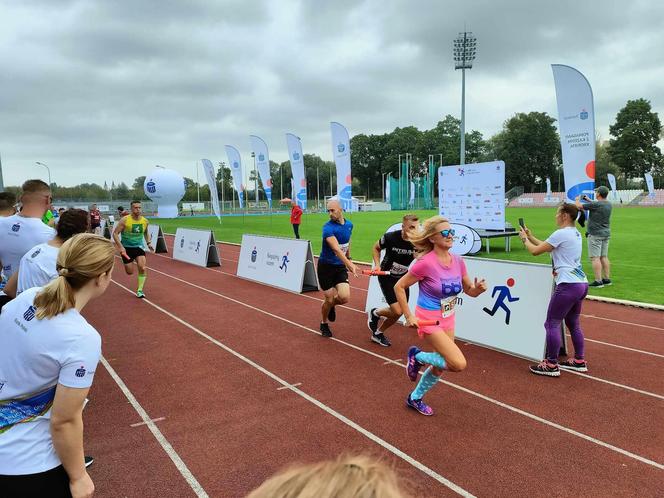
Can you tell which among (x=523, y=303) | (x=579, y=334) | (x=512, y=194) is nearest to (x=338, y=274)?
(x=523, y=303)

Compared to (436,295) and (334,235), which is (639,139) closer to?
(334,235)

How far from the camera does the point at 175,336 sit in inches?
281

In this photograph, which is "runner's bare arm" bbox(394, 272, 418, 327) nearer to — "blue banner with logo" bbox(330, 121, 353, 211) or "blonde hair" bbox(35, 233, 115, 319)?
"blonde hair" bbox(35, 233, 115, 319)

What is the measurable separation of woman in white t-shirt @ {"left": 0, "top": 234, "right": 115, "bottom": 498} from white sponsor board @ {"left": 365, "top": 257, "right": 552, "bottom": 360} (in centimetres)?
534

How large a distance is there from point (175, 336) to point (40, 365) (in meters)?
5.78

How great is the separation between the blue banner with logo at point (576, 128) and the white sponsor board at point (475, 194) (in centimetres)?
454

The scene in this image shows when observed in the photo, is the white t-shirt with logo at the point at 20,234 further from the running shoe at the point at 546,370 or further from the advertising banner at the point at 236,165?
the advertising banner at the point at 236,165

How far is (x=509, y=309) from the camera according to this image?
609 cm

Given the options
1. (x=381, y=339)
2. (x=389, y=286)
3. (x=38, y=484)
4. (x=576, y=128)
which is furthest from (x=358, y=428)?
(x=576, y=128)

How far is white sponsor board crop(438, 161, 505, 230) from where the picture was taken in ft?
50.3

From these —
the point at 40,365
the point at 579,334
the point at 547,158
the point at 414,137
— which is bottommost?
the point at 579,334

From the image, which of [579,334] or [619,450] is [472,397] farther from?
[579,334]

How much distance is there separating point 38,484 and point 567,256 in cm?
526

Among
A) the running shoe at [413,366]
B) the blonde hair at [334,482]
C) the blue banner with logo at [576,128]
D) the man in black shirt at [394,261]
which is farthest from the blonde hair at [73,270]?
the blue banner with logo at [576,128]
